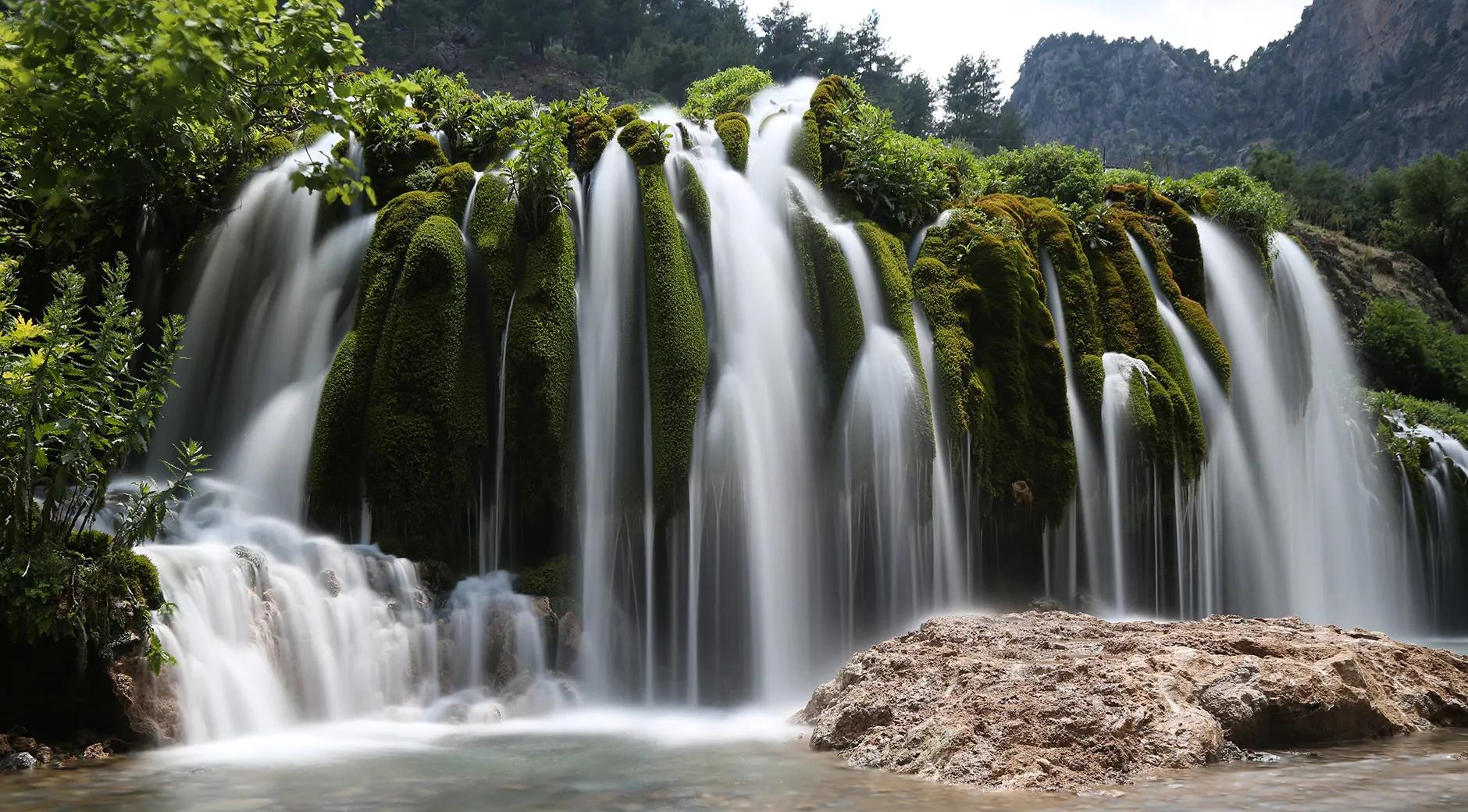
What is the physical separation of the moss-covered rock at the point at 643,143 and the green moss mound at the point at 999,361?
11.2 feet

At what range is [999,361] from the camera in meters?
12.7

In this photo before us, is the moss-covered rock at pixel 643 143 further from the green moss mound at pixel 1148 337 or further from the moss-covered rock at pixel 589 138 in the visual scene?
the green moss mound at pixel 1148 337

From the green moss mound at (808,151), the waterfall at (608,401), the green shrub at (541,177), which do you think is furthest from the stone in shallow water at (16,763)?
the green moss mound at (808,151)

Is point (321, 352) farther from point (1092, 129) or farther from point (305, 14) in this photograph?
point (1092, 129)

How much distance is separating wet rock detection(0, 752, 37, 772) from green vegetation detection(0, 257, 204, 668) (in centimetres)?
69

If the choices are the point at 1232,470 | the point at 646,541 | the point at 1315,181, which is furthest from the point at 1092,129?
the point at 646,541

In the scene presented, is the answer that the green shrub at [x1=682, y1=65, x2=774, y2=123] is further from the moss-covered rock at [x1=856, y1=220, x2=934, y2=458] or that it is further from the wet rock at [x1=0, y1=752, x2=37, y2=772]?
the wet rock at [x1=0, y1=752, x2=37, y2=772]

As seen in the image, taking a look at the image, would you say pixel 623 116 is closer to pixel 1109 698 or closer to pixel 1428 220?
pixel 1109 698

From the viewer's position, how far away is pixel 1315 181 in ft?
139

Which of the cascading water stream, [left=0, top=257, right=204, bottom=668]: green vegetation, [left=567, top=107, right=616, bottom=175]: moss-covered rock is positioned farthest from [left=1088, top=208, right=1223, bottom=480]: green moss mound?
[left=0, top=257, right=204, bottom=668]: green vegetation

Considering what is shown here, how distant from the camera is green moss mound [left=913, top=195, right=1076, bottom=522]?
12.1 meters

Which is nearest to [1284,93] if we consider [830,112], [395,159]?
[830,112]

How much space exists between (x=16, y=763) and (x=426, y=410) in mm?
4689

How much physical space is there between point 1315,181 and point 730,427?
4010 centimetres
